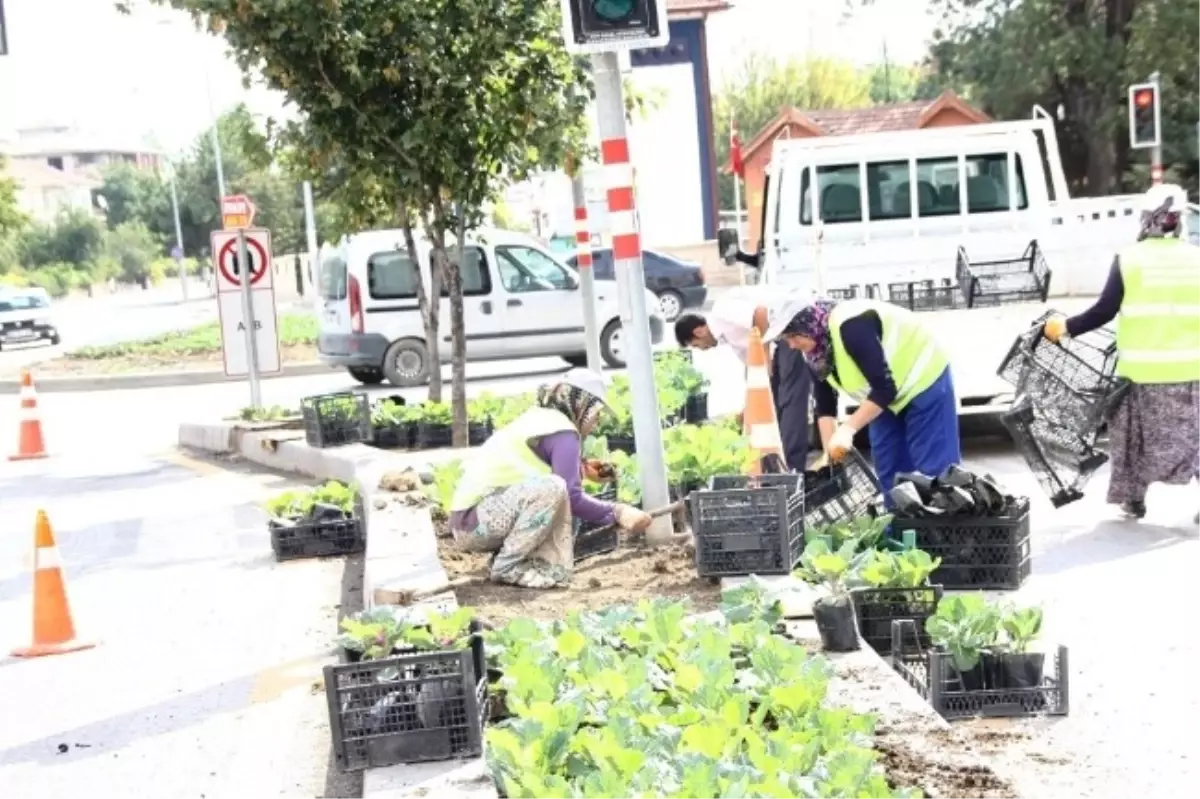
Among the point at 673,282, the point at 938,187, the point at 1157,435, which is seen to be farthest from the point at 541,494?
the point at 673,282

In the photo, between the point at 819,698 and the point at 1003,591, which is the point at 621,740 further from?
the point at 1003,591

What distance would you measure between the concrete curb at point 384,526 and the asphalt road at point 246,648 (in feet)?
1.62

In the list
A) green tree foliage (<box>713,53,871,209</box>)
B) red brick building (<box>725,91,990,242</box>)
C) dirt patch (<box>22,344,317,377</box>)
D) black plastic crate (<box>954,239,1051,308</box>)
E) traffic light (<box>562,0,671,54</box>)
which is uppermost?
green tree foliage (<box>713,53,871,209</box>)

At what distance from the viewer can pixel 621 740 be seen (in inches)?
156

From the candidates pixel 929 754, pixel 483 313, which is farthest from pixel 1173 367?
pixel 483 313

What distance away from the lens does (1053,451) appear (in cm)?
923

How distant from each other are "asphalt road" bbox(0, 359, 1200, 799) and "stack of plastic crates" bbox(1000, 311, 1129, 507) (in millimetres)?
325

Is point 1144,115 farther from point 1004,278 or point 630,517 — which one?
point 630,517

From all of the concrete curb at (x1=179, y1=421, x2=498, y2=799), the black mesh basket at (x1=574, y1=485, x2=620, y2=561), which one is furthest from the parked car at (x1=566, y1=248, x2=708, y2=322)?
the black mesh basket at (x1=574, y1=485, x2=620, y2=561)

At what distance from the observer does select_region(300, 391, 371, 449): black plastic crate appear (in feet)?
45.8

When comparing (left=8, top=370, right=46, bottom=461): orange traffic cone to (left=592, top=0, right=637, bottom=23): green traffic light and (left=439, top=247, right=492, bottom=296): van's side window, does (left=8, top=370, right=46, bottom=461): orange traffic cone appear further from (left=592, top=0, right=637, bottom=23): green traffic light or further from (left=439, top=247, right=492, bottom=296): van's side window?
(left=592, top=0, right=637, bottom=23): green traffic light

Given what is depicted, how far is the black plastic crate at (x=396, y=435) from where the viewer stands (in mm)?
14336

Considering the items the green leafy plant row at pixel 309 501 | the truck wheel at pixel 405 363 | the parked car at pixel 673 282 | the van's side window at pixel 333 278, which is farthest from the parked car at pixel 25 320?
the green leafy plant row at pixel 309 501

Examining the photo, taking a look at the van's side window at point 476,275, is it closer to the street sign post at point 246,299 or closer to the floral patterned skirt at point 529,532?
the street sign post at point 246,299
